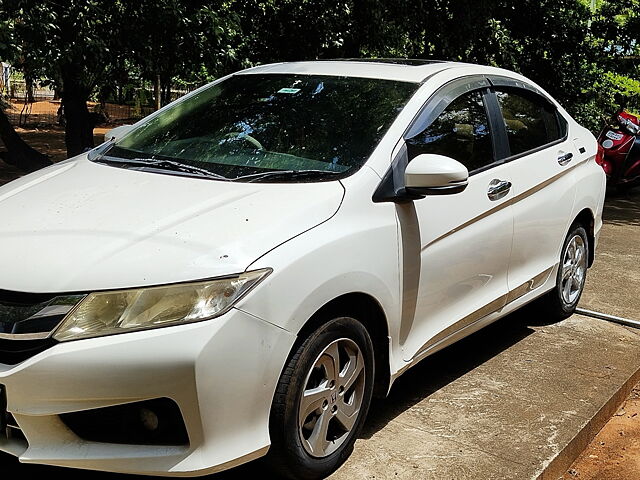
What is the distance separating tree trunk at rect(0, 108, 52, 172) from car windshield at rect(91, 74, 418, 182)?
628cm

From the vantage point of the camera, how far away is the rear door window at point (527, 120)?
4.62 m

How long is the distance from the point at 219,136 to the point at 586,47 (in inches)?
417

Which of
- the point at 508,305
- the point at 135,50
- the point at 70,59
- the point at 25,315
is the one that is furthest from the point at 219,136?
the point at 135,50

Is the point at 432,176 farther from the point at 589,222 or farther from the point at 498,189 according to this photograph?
the point at 589,222

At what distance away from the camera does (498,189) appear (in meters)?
4.23

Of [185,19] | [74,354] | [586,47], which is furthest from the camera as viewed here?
[586,47]

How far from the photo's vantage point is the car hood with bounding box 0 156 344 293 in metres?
2.75

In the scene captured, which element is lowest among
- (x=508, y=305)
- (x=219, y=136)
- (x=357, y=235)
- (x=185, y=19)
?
(x=508, y=305)

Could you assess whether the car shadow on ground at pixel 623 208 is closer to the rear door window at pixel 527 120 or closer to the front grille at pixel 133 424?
the rear door window at pixel 527 120

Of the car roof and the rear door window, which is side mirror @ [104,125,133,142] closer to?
the car roof

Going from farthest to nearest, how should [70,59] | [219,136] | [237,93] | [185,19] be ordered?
1. [185,19]
2. [70,59]
3. [237,93]
4. [219,136]

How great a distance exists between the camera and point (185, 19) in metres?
7.86

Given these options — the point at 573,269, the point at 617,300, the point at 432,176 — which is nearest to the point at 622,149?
the point at 617,300

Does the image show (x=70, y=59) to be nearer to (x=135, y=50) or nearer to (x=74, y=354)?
(x=135, y=50)
